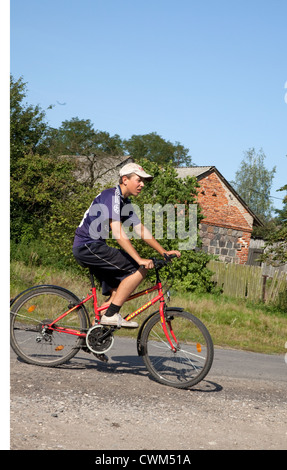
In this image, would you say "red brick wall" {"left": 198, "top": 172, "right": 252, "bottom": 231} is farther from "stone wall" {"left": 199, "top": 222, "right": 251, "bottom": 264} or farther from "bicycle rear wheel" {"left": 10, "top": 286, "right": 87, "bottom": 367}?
"bicycle rear wheel" {"left": 10, "top": 286, "right": 87, "bottom": 367}

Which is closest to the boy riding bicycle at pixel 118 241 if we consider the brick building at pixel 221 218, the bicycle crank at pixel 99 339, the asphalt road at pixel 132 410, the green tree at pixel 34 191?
the bicycle crank at pixel 99 339

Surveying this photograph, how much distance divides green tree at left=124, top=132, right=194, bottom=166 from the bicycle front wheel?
68.6m

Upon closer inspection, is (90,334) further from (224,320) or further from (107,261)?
(224,320)

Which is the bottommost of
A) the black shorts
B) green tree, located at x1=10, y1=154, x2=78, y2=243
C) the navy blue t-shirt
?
the black shorts

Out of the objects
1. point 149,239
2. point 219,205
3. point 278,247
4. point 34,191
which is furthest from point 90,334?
point 219,205

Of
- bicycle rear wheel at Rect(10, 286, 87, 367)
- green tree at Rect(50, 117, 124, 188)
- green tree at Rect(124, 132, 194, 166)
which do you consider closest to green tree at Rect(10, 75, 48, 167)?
green tree at Rect(50, 117, 124, 188)

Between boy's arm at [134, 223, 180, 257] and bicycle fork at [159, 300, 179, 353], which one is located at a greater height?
boy's arm at [134, 223, 180, 257]

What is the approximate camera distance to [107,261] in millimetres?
5730

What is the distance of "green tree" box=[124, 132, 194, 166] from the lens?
74438 mm

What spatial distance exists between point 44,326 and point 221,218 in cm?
3161

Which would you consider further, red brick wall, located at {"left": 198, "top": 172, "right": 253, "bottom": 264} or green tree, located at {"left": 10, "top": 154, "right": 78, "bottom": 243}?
red brick wall, located at {"left": 198, "top": 172, "right": 253, "bottom": 264}

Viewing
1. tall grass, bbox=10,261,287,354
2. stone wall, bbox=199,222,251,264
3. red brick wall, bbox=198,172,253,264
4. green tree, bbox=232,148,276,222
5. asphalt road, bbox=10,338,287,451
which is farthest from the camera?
green tree, bbox=232,148,276,222
